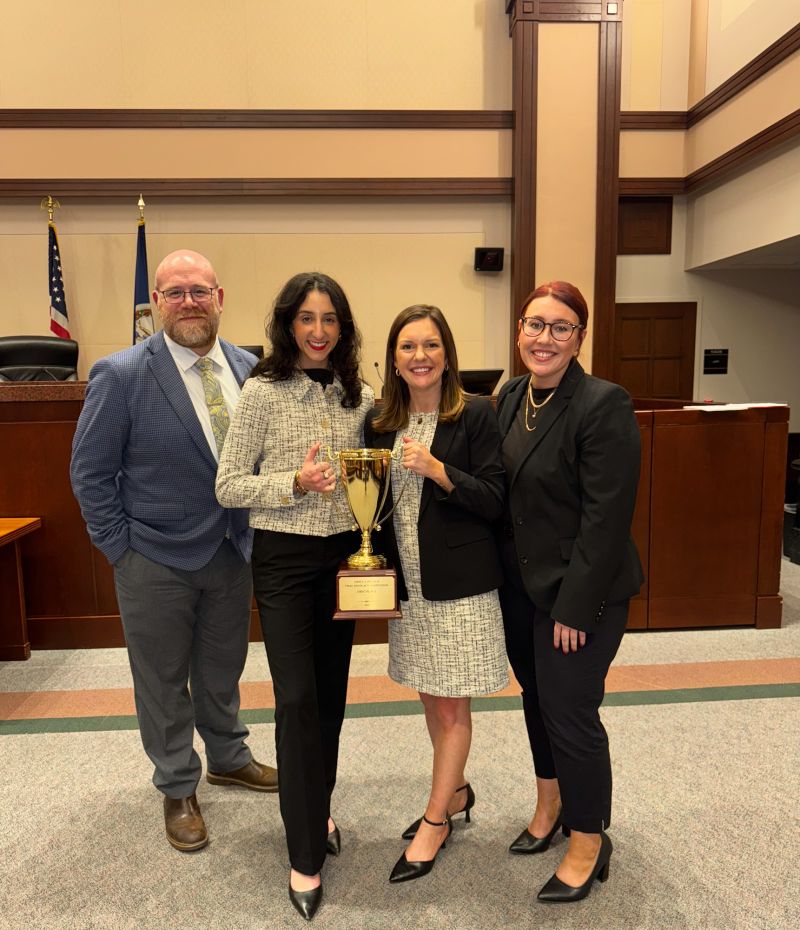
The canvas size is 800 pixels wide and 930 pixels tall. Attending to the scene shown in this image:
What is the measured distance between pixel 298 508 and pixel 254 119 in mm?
5417

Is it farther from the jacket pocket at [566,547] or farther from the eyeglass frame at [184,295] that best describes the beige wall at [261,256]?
the jacket pocket at [566,547]

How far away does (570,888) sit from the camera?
1766 mm

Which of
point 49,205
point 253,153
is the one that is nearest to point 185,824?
point 253,153

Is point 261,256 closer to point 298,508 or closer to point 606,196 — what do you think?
point 606,196

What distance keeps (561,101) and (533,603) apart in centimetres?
571

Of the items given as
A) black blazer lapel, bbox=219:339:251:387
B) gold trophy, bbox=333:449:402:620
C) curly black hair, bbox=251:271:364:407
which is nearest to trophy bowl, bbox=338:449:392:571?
gold trophy, bbox=333:449:402:620

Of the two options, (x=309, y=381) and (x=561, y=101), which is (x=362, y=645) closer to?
(x=309, y=381)

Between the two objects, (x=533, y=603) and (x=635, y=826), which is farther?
(x=635, y=826)

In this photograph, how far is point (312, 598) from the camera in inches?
68.3

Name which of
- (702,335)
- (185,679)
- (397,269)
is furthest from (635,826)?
(702,335)

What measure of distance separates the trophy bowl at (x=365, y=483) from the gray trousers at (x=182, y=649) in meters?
0.61

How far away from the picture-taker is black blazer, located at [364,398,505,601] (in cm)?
171

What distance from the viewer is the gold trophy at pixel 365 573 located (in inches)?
63.8

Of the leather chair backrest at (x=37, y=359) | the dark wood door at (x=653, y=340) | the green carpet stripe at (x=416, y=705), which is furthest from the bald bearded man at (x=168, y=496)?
the dark wood door at (x=653, y=340)
